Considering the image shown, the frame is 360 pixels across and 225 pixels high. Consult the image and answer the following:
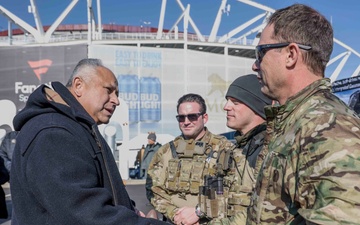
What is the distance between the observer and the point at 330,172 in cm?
113

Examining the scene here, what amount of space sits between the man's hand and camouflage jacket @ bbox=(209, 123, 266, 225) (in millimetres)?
635

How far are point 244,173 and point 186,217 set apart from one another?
0.91 m

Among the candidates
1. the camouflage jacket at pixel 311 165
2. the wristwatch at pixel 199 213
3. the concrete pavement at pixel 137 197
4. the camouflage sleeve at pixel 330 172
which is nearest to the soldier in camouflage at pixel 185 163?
the wristwatch at pixel 199 213

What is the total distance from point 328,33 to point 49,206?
1324 millimetres

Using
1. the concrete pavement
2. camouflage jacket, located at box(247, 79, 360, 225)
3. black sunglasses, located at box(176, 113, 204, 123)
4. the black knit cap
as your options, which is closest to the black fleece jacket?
camouflage jacket, located at box(247, 79, 360, 225)

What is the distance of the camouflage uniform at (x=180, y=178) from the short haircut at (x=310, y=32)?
2412 millimetres

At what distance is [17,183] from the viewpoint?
1.84 metres

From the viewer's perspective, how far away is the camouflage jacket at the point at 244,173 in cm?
253

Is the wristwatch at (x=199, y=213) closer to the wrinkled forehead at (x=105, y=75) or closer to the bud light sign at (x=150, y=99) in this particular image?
the wrinkled forehead at (x=105, y=75)

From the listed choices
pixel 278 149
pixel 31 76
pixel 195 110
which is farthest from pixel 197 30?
pixel 278 149

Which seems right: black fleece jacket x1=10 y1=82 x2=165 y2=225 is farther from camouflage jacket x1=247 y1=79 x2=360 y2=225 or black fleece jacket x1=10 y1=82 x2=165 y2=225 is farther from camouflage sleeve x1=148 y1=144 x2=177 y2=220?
camouflage sleeve x1=148 y1=144 x2=177 y2=220

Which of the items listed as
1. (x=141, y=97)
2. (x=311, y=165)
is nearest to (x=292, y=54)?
(x=311, y=165)

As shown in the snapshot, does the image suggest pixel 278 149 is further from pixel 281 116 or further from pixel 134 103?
pixel 134 103

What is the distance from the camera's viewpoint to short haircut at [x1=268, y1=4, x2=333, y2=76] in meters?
1.38
